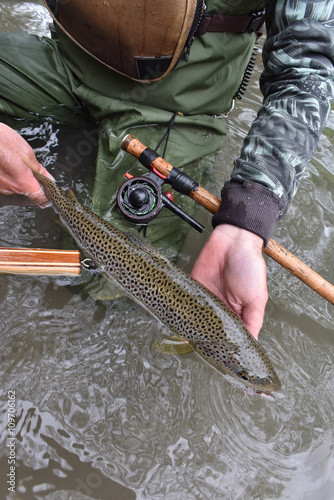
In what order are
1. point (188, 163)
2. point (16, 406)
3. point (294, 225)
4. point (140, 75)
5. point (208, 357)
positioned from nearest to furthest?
point (16, 406)
point (208, 357)
point (140, 75)
point (188, 163)
point (294, 225)

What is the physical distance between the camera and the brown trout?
240 centimetres

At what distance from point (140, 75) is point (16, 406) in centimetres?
258

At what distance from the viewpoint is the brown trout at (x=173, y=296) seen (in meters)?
2.40

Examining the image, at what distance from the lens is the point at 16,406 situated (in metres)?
2.49

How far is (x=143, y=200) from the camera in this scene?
2.66 meters

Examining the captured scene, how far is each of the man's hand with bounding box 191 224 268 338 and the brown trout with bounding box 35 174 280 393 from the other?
0.11 m

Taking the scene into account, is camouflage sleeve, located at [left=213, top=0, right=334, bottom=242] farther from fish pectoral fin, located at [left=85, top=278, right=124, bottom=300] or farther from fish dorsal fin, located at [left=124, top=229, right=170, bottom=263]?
fish pectoral fin, located at [left=85, top=278, right=124, bottom=300]

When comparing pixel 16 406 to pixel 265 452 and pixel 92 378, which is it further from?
pixel 265 452

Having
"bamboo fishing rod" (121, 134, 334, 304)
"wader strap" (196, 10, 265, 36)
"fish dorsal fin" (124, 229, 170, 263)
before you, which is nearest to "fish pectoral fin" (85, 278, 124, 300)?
"fish dorsal fin" (124, 229, 170, 263)

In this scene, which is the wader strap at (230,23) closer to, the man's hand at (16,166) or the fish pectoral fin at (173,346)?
the man's hand at (16,166)

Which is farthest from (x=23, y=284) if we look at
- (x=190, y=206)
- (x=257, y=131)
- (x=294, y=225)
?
(x=294, y=225)

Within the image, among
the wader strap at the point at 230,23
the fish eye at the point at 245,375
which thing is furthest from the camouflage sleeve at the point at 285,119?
the fish eye at the point at 245,375

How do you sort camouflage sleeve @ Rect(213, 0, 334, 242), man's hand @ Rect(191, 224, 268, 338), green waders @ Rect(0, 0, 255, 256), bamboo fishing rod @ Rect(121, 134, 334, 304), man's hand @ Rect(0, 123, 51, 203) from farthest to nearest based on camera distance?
green waders @ Rect(0, 0, 255, 256) → man's hand @ Rect(0, 123, 51, 203) → bamboo fishing rod @ Rect(121, 134, 334, 304) → camouflage sleeve @ Rect(213, 0, 334, 242) → man's hand @ Rect(191, 224, 268, 338)

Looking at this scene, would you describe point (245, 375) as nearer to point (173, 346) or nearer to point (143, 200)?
point (173, 346)
